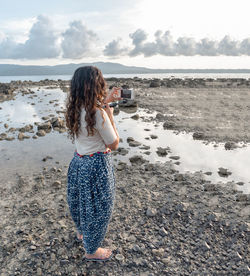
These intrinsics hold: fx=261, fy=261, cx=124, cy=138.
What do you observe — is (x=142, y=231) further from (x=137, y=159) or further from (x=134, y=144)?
(x=134, y=144)

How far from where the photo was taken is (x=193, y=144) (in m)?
10.1

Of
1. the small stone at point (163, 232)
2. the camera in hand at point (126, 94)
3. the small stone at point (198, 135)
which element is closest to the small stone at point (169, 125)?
the small stone at point (198, 135)

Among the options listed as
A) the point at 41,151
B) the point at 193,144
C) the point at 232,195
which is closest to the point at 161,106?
the point at 193,144

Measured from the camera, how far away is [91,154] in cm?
360

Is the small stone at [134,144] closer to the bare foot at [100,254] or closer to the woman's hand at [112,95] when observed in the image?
the bare foot at [100,254]

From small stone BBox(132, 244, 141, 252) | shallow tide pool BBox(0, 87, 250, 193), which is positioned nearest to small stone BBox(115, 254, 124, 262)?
small stone BBox(132, 244, 141, 252)

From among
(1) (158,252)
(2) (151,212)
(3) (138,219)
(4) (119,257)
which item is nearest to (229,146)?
(2) (151,212)

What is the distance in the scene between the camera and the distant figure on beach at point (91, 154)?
3266mm

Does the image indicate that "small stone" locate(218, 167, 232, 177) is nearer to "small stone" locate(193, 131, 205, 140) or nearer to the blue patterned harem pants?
"small stone" locate(193, 131, 205, 140)

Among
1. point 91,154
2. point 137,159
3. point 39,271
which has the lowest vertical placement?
point 39,271

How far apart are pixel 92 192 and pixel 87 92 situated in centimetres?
144

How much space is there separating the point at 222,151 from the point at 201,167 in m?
1.85

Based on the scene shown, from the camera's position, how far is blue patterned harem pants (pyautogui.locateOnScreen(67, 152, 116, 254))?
12.0 feet

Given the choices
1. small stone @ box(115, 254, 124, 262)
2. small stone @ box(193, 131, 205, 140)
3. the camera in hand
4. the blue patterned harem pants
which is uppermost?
the camera in hand
